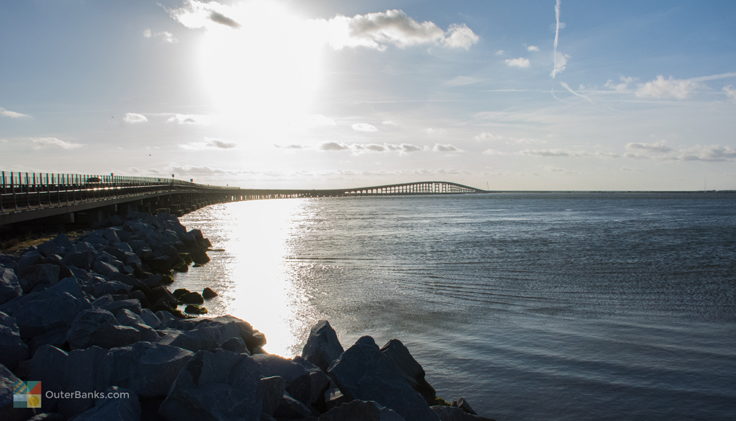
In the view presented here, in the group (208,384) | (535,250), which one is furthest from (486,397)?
(535,250)

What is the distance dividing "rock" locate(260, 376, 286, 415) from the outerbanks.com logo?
1.23m

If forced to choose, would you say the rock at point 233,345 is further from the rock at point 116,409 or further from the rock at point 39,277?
the rock at point 39,277

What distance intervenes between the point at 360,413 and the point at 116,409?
2120 mm

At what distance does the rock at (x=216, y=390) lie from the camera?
15.6 ft

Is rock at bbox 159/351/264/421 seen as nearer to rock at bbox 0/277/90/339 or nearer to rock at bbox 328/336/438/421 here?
rock at bbox 328/336/438/421

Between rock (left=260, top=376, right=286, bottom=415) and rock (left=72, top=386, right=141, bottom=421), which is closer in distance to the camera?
rock (left=72, top=386, right=141, bottom=421)

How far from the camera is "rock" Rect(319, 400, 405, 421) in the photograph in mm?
5008

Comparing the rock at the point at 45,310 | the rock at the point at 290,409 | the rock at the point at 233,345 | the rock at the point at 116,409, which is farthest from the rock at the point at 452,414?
the rock at the point at 45,310

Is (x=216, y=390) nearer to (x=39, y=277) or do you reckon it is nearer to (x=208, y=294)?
(x=39, y=277)

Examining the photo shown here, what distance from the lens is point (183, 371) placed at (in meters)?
5.05

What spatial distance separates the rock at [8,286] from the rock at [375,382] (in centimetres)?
671

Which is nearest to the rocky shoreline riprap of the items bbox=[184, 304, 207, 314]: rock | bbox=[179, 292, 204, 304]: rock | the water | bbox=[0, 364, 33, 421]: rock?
bbox=[0, 364, 33, 421]: rock

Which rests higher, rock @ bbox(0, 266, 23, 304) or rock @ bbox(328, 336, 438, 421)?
rock @ bbox(0, 266, 23, 304)

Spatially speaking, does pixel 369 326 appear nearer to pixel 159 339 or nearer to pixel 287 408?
pixel 159 339
